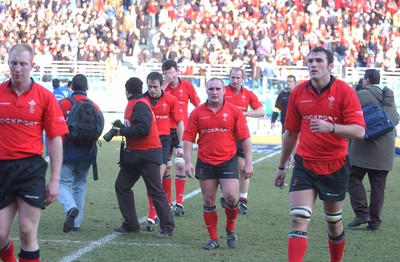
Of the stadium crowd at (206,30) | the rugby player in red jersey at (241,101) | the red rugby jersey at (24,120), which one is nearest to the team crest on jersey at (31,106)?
the red rugby jersey at (24,120)

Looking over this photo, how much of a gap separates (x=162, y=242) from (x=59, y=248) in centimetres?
125

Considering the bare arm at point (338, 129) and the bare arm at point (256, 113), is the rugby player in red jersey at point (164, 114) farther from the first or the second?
the bare arm at point (338, 129)

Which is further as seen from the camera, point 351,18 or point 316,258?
point 351,18

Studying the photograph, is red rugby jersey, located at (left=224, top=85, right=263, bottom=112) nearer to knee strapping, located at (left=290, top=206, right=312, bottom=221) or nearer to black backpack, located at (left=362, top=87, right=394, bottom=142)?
black backpack, located at (left=362, top=87, right=394, bottom=142)

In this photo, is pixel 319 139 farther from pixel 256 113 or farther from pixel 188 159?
pixel 256 113

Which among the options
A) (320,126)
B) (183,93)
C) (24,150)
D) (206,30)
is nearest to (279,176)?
(320,126)

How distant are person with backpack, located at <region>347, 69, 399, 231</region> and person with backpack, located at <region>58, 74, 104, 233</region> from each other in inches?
134

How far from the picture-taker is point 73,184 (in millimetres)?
11359

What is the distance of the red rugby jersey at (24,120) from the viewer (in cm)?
712

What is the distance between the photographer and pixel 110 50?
35.6 m

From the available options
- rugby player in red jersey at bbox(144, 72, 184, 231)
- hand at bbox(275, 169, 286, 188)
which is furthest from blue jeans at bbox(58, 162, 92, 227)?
hand at bbox(275, 169, 286, 188)

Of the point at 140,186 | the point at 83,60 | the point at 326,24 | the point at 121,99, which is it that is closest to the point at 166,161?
the point at 140,186

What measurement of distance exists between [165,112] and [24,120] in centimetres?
493

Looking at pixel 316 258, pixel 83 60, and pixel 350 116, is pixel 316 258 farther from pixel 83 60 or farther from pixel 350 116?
pixel 83 60
